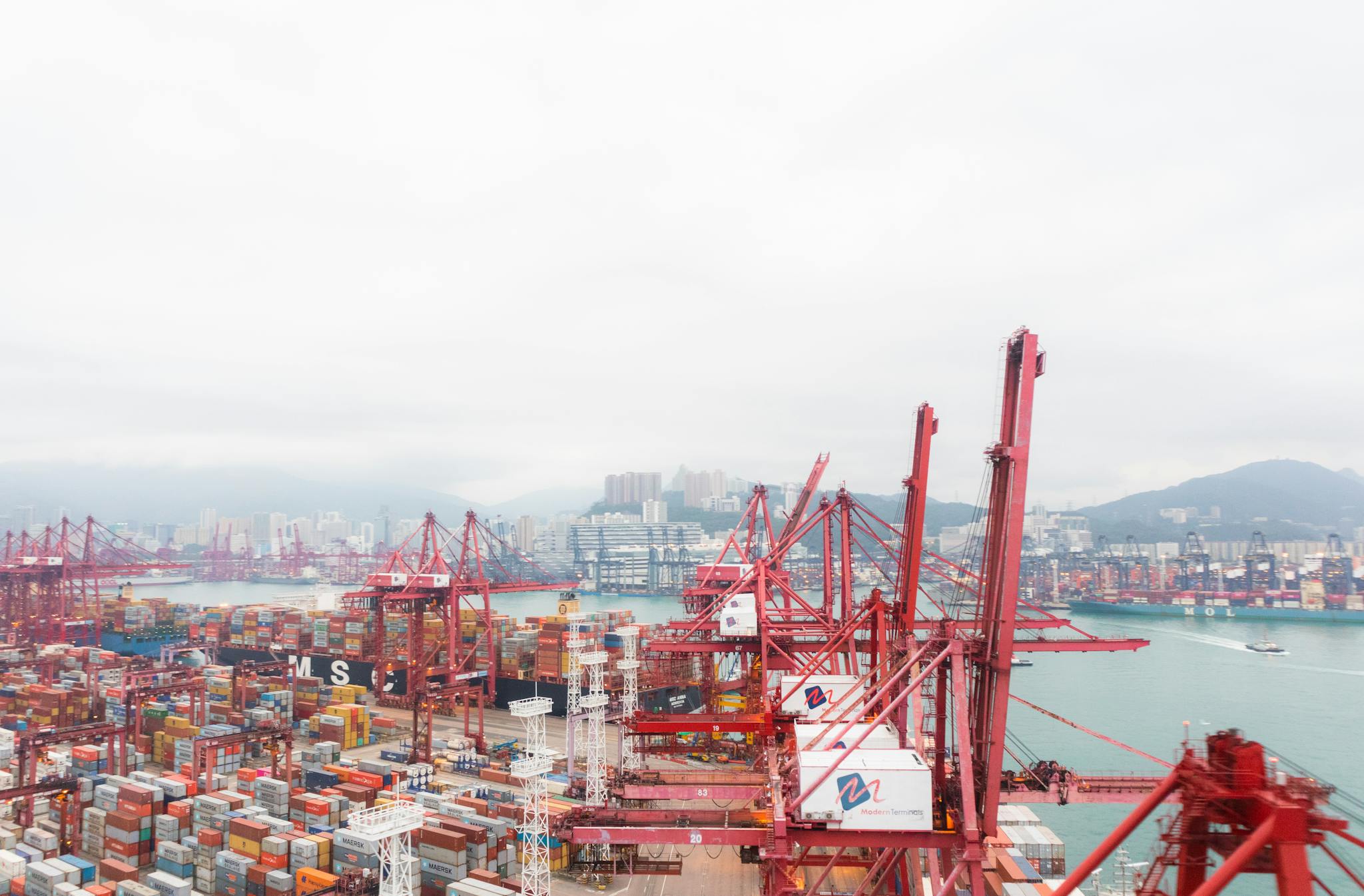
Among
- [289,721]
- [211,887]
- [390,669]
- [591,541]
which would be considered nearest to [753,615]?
[211,887]

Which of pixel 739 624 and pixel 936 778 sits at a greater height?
pixel 739 624

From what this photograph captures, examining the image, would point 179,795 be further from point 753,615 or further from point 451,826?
point 753,615

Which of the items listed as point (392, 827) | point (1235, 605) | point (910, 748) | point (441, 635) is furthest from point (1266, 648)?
point (392, 827)

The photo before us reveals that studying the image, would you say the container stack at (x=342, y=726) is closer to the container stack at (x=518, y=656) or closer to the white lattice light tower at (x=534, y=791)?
the container stack at (x=518, y=656)

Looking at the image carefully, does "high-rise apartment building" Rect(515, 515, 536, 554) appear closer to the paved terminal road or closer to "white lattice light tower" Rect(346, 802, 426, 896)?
the paved terminal road

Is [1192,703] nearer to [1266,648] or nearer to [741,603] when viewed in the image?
[1266,648]

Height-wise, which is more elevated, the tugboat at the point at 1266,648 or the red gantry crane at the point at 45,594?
the red gantry crane at the point at 45,594

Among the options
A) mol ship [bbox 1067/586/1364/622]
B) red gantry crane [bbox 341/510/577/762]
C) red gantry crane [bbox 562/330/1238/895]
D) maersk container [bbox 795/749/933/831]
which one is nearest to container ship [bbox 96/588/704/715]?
red gantry crane [bbox 341/510/577/762]

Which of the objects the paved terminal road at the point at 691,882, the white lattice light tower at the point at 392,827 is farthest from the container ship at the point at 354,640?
the white lattice light tower at the point at 392,827
